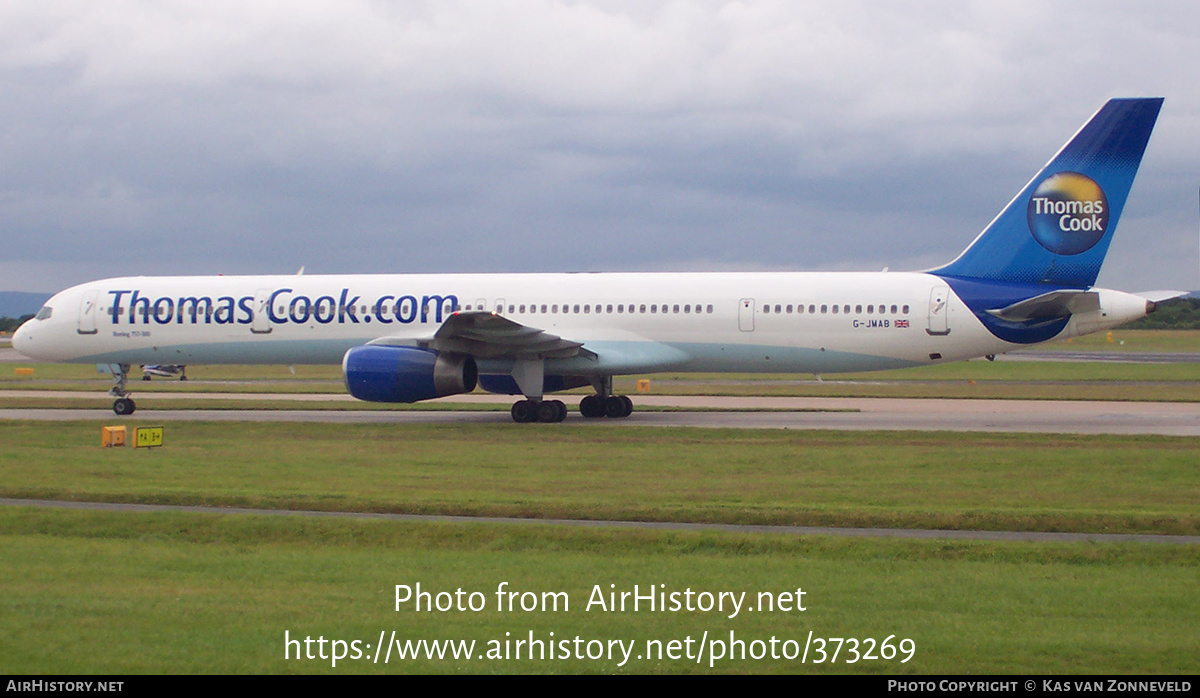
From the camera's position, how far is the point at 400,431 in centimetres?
2653

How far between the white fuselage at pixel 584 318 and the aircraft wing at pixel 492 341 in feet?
1.76

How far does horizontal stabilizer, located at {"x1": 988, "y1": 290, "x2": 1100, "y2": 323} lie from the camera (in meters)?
26.7

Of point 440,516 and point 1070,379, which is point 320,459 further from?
point 1070,379

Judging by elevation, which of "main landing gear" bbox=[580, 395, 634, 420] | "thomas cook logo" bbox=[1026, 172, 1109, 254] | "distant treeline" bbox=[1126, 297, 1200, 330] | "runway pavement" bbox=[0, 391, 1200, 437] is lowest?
"runway pavement" bbox=[0, 391, 1200, 437]

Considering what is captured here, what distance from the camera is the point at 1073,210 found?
2777 cm

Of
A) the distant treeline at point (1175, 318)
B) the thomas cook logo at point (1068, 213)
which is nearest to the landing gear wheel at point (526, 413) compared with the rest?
the thomas cook logo at point (1068, 213)

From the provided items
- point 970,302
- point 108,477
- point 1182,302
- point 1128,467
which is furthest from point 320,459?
point 1182,302

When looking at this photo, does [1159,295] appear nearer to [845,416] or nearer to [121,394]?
[845,416]

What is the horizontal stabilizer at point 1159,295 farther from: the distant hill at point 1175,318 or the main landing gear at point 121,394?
the distant hill at point 1175,318

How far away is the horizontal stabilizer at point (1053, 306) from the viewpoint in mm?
26688

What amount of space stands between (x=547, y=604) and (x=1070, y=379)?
143ft

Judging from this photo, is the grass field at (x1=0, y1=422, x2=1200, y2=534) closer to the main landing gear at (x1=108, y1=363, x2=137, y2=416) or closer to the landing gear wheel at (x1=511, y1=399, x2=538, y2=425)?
the landing gear wheel at (x1=511, y1=399, x2=538, y2=425)

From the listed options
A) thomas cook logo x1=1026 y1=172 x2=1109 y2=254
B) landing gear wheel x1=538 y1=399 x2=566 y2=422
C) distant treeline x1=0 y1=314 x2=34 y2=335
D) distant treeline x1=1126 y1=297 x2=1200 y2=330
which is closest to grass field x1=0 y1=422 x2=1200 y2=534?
landing gear wheel x1=538 y1=399 x2=566 y2=422

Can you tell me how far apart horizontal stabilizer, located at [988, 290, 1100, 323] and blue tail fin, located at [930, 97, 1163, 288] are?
106 cm
